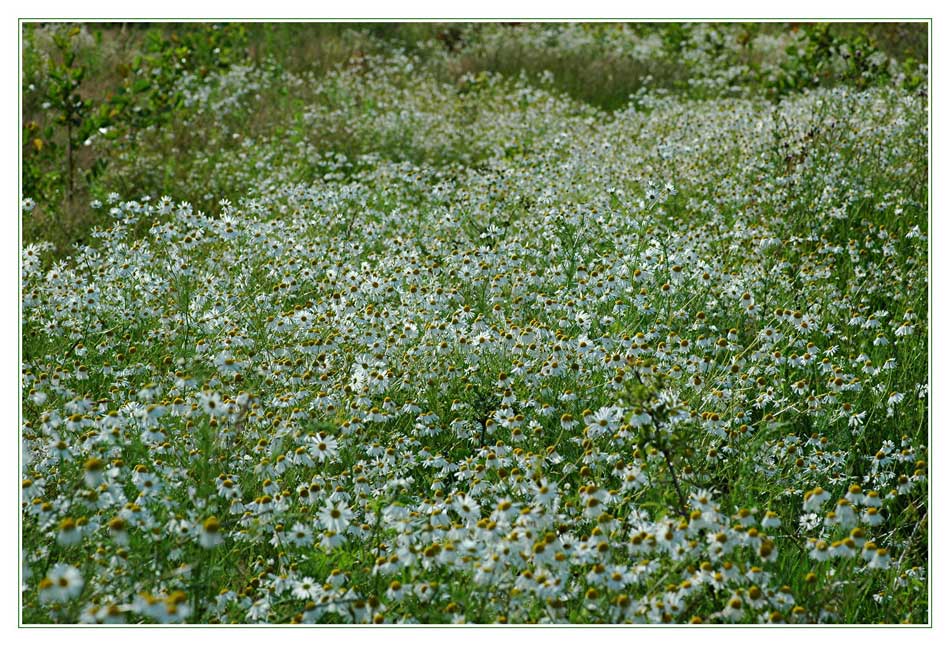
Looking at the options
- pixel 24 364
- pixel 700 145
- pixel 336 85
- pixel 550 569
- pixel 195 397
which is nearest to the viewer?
pixel 550 569

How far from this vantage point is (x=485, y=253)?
498 centimetres

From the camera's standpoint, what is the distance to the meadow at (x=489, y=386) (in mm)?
2578

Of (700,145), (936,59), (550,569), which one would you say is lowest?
(550,569)

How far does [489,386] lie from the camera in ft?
12.9

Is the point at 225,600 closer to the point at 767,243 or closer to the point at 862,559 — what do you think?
the point at 862,559

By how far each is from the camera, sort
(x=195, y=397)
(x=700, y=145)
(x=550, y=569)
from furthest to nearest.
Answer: (x=700, y=145)
(x=195, y=397)
(x=550, y=569)

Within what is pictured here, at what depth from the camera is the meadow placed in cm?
258

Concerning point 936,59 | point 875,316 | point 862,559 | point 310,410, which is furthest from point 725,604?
point 936,59

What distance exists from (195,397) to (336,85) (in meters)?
8.60

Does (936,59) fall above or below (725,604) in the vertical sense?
above

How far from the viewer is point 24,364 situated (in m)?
3.65

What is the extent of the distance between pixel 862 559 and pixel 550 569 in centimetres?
113

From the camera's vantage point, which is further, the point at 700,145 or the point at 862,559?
the point at 700,145

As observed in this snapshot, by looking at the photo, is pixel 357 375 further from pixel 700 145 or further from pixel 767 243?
pixel 700 145
